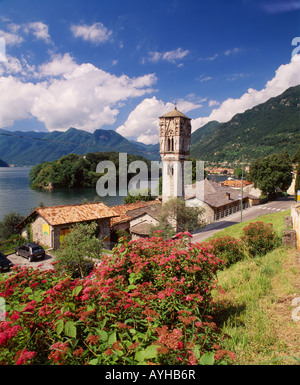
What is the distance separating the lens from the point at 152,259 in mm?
3559

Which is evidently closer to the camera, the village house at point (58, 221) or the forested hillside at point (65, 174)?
the village house at point (58, 221)

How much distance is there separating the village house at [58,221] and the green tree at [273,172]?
28.4 metres

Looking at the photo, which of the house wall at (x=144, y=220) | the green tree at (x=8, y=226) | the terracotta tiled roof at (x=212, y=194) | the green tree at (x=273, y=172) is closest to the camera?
the house wall at (x=144, y=220)

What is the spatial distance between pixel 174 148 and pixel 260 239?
1978cm

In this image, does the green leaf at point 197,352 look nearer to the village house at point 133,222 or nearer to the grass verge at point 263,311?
the grass verge at point 263,311

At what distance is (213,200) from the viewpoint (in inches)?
1233

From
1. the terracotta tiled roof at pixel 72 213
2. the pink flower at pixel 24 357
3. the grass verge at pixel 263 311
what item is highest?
the pink flower at pixel 24 357

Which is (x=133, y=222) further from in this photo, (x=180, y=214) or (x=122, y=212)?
(x=180, y=214)

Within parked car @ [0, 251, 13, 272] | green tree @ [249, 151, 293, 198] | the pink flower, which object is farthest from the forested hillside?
the pink flower

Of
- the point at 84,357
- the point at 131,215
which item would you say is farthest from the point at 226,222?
the point at 84,357

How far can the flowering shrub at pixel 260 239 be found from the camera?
8.27 m

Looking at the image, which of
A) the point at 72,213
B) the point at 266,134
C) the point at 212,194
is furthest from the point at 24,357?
the point at 266,134

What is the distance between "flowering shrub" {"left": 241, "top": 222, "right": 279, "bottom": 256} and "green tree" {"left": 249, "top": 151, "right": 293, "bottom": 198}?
3318 cm

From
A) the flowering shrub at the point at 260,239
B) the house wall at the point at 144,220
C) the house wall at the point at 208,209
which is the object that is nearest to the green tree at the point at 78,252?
the flowering shrub at the point at 260,239
